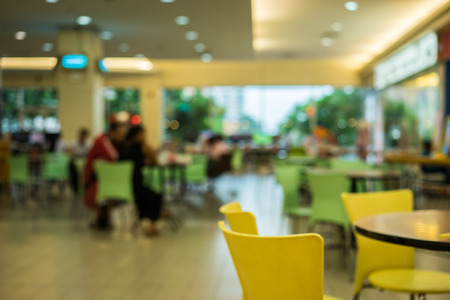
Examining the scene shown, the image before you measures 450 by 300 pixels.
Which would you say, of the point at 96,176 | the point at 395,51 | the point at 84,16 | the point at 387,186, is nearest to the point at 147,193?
the point at 96,176

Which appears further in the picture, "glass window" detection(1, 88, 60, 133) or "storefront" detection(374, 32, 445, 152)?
"glass window" detection(1, 88, 60, 133)

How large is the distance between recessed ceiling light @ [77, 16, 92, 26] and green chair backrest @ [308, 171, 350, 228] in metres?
6.65

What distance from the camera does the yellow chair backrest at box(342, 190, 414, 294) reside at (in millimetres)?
3051

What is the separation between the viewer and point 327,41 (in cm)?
1468

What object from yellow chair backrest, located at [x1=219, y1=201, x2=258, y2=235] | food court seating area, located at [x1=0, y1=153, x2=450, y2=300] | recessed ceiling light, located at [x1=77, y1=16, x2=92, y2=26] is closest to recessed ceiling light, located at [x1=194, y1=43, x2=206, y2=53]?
recessed ceiling light, located at [x1=77, y1=16, x2=92, y2=26]

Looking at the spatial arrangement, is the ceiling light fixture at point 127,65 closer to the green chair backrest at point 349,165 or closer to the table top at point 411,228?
the green chair backrest at point 349,165

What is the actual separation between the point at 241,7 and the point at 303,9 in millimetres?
1999

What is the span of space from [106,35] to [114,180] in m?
6.17

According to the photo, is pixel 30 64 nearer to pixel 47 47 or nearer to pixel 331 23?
pixel 47 47

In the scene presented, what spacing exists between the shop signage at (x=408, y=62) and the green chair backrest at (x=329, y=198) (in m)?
7.00

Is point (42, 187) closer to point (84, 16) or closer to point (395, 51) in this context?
point (84, 16)

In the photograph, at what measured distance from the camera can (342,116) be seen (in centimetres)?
1966

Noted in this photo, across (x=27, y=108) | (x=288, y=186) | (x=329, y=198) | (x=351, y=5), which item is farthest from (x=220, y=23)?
(x=27, y=108)

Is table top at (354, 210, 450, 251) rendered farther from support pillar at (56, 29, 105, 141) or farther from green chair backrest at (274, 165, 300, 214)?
support pillar at (56, 29, 105, 141)
